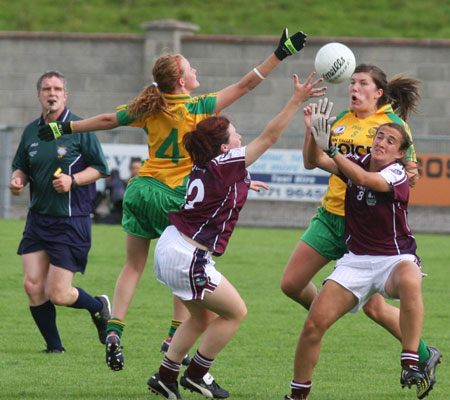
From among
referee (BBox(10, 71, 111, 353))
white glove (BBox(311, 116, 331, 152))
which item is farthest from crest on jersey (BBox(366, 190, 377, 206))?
referee (BBox(10, 71, 111, 353))

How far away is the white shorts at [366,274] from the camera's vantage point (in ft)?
18.5

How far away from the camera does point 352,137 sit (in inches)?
Answer: 259

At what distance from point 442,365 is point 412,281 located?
5.54ft

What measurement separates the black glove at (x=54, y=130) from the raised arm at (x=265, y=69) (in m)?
1.00

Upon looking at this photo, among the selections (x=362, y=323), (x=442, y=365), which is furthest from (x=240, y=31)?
(x=442, y=365)

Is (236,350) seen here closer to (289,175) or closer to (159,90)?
(159,90)

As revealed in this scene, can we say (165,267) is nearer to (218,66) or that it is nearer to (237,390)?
(237,390)

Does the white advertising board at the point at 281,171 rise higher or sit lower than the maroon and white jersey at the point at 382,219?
lower

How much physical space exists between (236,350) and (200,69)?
13.3m

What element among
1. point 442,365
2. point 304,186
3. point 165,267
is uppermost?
point 165,267

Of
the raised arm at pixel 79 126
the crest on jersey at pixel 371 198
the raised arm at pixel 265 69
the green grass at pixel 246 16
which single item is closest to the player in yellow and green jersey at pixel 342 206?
the raised arm at pixel 265 69

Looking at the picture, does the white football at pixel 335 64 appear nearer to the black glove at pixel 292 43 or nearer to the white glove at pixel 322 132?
the black glove at pixel 292 43

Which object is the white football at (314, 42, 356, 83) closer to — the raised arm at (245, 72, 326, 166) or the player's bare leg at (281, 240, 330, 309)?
the raised arm at (245, 72, 326, 166)

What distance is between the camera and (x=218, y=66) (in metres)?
20.3
